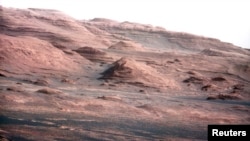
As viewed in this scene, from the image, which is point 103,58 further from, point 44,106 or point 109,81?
point 44,106

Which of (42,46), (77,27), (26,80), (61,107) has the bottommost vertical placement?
(61,107)

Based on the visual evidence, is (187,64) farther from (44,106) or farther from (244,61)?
(44,106)

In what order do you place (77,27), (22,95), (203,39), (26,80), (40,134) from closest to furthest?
1. (40,134)
2. (22,95)
3. (26,80)
4. (77,27)
5. (203,39)

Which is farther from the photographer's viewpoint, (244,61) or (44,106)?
(244,61)

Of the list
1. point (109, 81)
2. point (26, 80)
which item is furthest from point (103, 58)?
point (26, 80)

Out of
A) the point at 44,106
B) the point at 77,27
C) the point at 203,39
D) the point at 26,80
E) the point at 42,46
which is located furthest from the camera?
the point at 203,39

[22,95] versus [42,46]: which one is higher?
[42,46]
